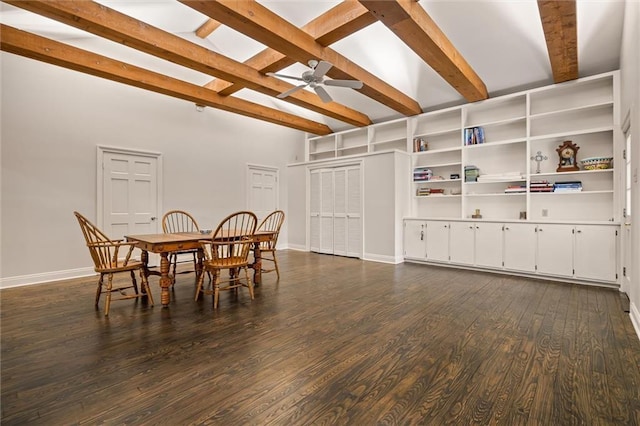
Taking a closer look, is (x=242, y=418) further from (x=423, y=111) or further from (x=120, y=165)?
(x=423, y=111)

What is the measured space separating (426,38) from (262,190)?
4.83m

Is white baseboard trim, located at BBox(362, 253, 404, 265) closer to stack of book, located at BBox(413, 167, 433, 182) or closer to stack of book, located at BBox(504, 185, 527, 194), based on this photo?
stack of book, located at BBox(413, 167, 433, 182)

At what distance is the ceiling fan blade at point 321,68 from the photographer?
3286 mm

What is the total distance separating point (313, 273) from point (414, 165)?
9.75ft

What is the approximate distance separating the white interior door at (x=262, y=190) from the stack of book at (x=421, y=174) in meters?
3.25

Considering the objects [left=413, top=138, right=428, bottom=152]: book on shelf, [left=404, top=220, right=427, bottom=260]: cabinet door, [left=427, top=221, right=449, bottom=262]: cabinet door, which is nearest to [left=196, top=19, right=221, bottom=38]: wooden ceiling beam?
[left=413, top=138, right=428, bottom=152]: book on shelf

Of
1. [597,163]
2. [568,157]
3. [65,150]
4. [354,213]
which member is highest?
[65,150]

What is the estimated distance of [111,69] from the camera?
4.10 meters

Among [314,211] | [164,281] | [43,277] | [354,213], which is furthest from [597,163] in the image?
[43,277]

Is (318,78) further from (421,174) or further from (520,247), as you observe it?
(520,247)

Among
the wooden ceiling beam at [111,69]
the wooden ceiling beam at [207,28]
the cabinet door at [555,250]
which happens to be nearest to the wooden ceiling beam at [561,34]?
the cabinet door at [555,250]

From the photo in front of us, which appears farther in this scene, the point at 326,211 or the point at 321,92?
the point at 326,211

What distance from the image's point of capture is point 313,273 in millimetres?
4820

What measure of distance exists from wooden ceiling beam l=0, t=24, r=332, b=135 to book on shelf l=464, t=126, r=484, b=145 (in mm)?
3497
